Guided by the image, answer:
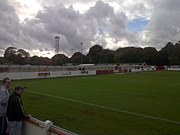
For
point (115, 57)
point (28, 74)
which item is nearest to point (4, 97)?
point (28, 74)

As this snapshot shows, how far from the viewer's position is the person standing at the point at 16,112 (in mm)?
7668

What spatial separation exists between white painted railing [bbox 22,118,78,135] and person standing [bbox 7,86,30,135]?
218 mm

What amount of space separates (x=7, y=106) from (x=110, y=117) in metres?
7.38

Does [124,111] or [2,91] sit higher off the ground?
[2,91]

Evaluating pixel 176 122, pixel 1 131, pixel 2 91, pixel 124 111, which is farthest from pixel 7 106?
pixel 124 111

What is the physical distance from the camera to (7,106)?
26.1ft

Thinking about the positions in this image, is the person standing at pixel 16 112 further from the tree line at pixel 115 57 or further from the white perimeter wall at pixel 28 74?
the tree line at pixel 115 57

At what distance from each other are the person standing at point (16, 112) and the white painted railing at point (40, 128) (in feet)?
0.72

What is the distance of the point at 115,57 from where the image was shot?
168250 millimetres

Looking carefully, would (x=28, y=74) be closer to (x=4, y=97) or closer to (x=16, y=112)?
(x=4, y=97)

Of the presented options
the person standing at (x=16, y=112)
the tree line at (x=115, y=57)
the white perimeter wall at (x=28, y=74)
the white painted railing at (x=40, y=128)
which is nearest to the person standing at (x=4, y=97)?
the person standing at (x=16, y=112)

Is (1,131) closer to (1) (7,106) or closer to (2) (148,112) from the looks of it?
(1) (7,106)

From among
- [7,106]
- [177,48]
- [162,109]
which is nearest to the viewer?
[7,106]

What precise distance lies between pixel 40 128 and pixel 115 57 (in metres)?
162
